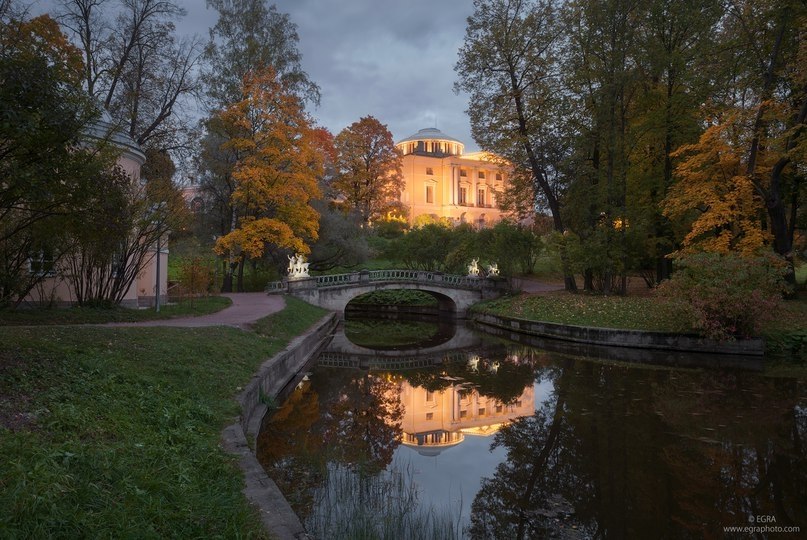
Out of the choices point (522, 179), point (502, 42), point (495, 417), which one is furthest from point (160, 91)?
point (495, 417)

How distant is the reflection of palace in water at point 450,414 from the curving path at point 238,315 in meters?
5.48

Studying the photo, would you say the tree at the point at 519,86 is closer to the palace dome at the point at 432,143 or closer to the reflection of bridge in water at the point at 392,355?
the reflection of bridge in water at the point at 392,355

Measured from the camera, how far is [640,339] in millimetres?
18531

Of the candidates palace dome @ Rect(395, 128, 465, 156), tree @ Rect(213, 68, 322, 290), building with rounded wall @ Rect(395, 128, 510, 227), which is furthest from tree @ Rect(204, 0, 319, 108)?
palace dome @ Rect(395, 128, 465, 156)

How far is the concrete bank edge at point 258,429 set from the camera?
435cm

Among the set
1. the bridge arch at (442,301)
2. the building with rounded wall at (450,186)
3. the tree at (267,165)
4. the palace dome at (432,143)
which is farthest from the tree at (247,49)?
the palace dome at (432,143)

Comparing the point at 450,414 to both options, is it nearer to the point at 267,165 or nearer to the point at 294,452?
the point at 294,452

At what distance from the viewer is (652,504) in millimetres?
6199

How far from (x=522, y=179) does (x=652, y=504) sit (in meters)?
24.5

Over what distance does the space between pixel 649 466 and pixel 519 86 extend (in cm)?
2224

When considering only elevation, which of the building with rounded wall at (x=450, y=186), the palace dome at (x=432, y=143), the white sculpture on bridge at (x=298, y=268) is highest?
the palace dome at (x=432, y=143)

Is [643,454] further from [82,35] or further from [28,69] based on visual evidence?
[82,35]

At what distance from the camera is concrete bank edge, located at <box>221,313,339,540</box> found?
4.35 m

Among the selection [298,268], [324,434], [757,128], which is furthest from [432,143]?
[324,434]
